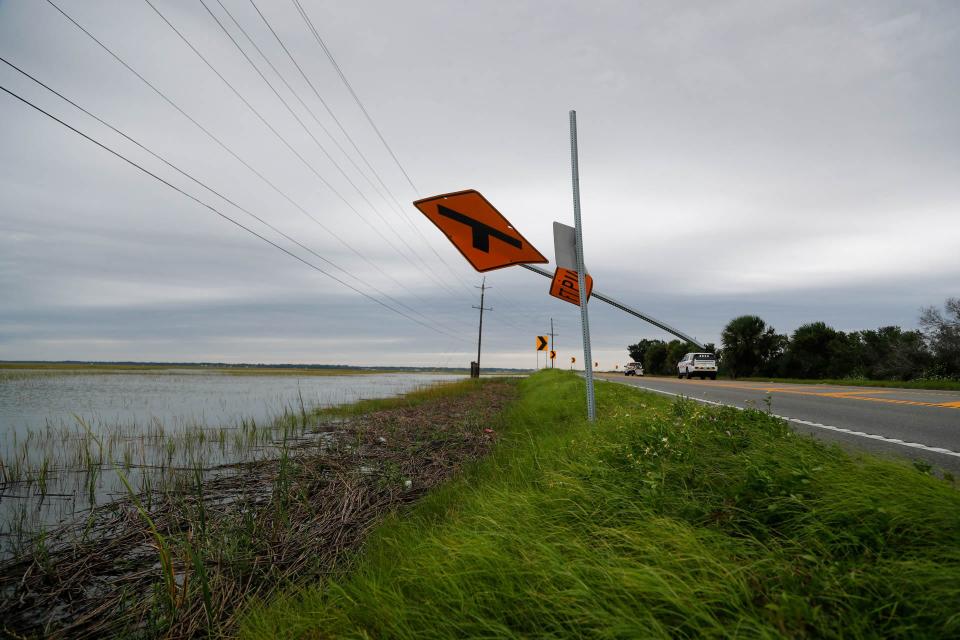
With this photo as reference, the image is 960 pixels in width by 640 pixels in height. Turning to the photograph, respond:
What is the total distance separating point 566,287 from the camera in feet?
17.9

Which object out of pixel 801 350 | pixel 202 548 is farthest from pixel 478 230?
pixel 801 350

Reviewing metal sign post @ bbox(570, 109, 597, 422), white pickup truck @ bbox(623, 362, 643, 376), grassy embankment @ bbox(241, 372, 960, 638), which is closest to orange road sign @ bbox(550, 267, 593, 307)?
metal sign post @ bbox(570, 109, 597, 422)

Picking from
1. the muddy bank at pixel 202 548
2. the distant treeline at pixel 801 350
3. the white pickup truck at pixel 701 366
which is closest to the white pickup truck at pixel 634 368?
the distant treeline at pixel 801 350

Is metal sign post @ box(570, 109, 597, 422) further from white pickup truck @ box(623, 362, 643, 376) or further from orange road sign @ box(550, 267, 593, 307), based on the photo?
white pickup truck @ box(623, 362, 643, 376)

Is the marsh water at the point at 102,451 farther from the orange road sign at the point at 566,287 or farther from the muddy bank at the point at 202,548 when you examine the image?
the orange road sign at the point at 566,287

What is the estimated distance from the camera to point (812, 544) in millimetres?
2338

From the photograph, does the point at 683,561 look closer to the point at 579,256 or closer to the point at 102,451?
the point at 579,256

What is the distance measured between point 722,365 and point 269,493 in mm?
64407

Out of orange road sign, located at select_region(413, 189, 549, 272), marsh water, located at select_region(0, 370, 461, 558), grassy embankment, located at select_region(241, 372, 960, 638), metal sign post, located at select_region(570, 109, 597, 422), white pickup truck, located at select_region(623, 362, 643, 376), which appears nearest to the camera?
grassy embankment, located at select_region(241, 372, 960, 638)

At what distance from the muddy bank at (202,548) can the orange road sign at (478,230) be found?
290 centimetres

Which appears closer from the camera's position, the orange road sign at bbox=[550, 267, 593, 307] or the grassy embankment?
the grassy embankment

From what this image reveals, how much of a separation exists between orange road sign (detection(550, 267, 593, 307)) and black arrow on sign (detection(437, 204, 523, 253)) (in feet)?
3.03

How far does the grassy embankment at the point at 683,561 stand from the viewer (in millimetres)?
1823

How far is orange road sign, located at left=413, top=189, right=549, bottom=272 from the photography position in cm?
440
